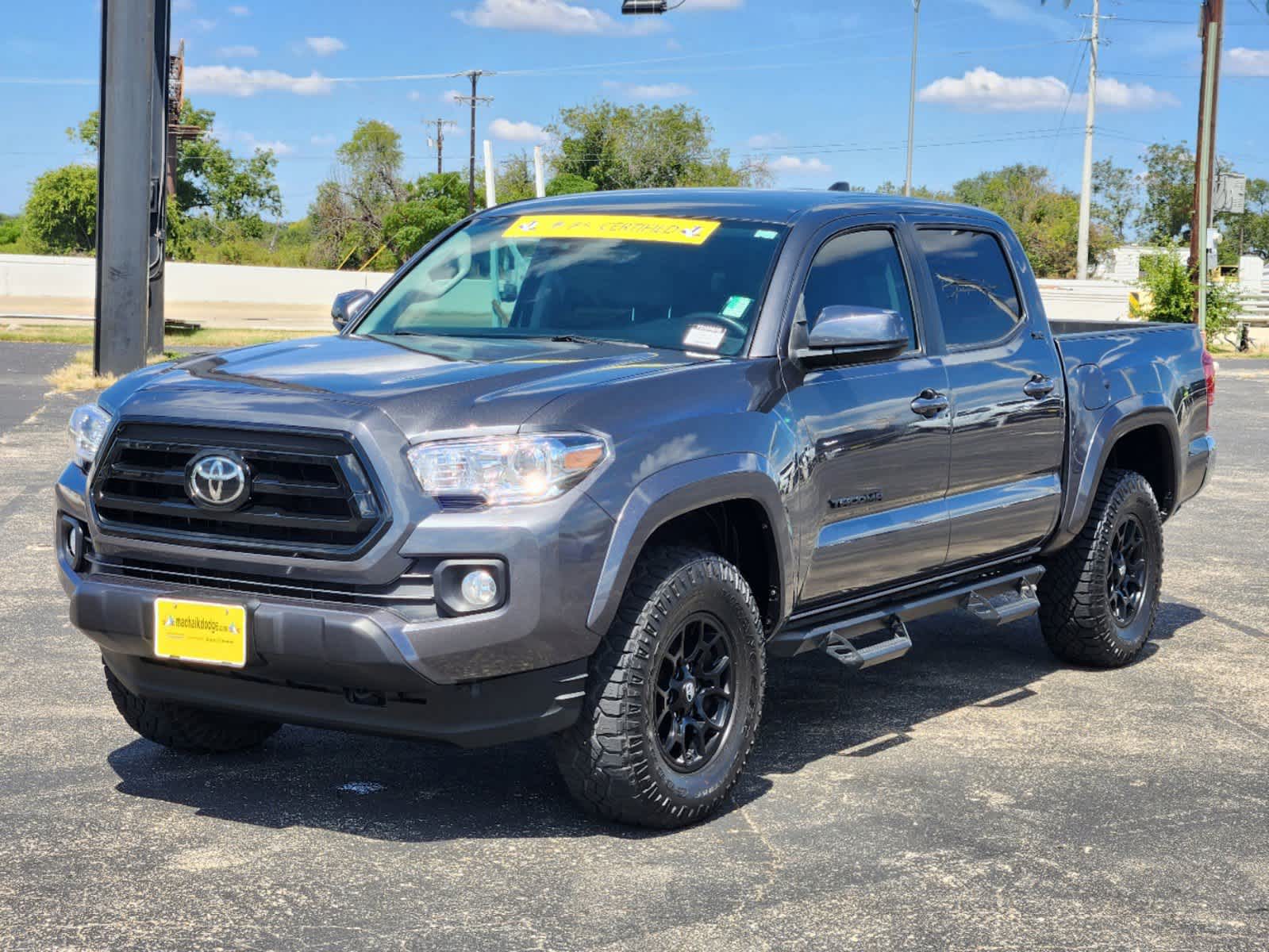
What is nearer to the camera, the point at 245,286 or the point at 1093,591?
the point at 1093,591

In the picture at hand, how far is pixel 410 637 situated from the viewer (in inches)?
163

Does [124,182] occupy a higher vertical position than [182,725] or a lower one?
higher

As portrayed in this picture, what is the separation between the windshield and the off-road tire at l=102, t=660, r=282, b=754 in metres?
1.44

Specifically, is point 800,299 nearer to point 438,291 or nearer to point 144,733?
point 438,291

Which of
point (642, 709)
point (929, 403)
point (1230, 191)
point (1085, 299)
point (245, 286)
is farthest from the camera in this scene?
point (245, 286)

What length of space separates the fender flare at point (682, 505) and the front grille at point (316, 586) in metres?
0.45

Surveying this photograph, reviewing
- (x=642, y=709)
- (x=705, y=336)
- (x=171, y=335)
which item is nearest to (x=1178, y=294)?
(x=171, y=335)

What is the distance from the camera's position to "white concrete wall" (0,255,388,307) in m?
49.7

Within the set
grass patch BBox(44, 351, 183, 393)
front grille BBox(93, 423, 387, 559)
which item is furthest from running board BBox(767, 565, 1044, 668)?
grass patch BBox(44, 351, 183, 393)

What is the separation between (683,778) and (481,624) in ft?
2.97

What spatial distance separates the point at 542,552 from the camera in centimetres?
422

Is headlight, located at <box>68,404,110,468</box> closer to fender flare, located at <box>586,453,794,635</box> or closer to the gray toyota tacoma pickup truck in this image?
the gray toyota tacoma pickup truck

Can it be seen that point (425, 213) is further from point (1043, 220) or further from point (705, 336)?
point (705, 336)

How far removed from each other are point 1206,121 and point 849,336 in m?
26.9
